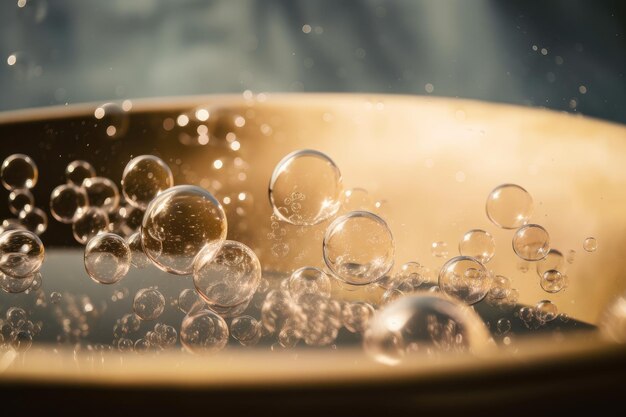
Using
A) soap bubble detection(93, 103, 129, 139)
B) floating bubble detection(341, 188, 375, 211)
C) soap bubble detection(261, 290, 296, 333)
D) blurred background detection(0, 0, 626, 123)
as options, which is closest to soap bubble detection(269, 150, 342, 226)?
soap bubble detection(261, 290, 296, 333)

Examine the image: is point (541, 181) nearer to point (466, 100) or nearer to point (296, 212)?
point (466, 100)

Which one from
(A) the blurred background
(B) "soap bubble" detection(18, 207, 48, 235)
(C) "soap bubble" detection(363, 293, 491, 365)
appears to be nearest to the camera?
(C) "soap bubble" detection(363, 293, 491, 365)

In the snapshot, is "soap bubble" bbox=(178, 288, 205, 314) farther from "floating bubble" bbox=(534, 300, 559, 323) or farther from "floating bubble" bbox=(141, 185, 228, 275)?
"floating bubble" bbox=(534, 300, 559, 323)

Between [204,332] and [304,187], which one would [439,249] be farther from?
[204,332]

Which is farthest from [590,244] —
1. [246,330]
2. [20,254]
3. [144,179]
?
[20,254]

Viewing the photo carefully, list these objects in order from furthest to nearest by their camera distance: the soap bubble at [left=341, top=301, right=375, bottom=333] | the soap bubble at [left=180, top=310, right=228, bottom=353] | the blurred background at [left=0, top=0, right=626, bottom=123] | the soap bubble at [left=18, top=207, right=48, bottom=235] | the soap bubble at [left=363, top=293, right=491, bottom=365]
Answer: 1. the blurred background at [left=0, top=0, right=626, bottom=123]
2. the soap bubble at [left=18, top=207, right=48, bottom=235]
3. the soap bubble at [left=341, top=301, right=375, bottom=333]
4. the soap bubble at [left=180, top=310, right=228, bottom=353]
5. the soap bubble at [left=363, top=293, right=491, bottom=365]

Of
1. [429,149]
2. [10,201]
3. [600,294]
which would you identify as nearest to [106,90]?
[10,201]

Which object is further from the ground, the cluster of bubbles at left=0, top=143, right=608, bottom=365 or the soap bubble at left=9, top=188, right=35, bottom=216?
the soap bubble at left=9, top=188, right=35, bottom=216

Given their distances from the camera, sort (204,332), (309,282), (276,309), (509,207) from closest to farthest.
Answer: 1. (204,332)
2. (276,309)
3. (309,282)
4. (509,207)
